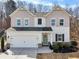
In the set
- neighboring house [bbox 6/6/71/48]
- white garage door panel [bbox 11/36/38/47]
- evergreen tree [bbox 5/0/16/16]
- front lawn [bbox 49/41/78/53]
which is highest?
evergreen tree [bbox 5/0/16/16]

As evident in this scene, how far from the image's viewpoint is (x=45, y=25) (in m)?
43.7

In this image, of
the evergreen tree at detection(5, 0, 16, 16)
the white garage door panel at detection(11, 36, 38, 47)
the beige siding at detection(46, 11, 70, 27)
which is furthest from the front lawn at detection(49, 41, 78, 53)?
the evergreen tree at detection(5, 0, 16, 16)

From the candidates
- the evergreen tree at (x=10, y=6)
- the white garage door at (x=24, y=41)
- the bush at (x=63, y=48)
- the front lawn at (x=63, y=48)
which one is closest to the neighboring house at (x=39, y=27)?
the white garage door at (x=24, y=41)

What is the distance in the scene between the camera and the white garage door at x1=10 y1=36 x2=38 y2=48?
42.4 meters

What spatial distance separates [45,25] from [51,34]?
1.94 meters

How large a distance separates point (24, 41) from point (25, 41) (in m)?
0.16

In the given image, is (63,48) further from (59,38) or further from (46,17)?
(46,17)

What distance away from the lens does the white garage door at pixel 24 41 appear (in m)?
42.4

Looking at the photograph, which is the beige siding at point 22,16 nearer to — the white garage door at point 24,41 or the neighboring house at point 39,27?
the neighboring house at point 39,27

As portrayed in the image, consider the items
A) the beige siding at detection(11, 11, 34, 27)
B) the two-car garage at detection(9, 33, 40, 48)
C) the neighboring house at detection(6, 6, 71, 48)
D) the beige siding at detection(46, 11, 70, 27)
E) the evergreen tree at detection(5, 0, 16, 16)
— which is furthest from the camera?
the evergreen tree at detection(5, 0, 16, 16)

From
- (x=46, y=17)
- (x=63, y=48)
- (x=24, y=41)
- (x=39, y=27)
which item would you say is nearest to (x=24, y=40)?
(x=24, y=41)

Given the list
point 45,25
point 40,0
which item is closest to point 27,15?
point 45,25

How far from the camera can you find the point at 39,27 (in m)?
43.6

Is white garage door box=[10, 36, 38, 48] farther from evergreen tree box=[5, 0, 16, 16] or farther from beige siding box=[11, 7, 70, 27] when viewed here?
evergreen tree box=[5, 0, 16, 16]
